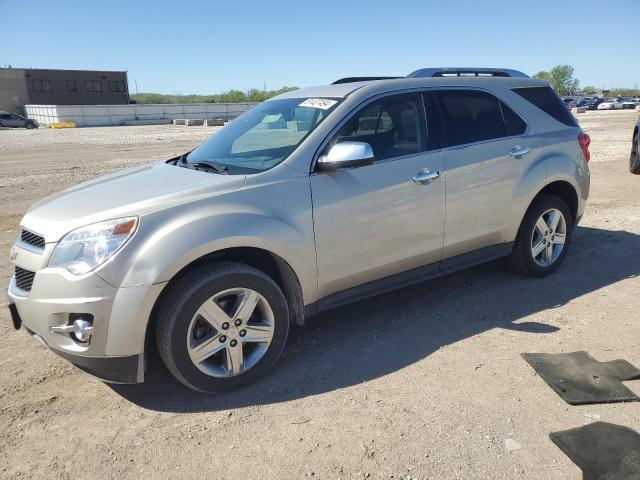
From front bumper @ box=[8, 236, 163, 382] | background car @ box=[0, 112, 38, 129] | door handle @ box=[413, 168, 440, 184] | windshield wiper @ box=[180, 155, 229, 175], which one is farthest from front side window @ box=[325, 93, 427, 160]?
background car @ box=[0, 112, 38, 129]

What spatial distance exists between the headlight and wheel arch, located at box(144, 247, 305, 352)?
0.37 meters

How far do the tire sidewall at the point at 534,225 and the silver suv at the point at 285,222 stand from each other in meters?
0.02

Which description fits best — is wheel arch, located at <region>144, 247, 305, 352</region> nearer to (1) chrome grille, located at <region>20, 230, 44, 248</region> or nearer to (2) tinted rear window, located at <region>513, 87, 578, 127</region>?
(1) chrome grille, located at <region>20, 230, 44, 248</region>

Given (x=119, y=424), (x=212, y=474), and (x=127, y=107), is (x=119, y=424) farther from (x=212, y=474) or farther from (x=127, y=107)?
(x=127, y=107)

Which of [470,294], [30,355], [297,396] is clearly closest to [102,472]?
[297,396]

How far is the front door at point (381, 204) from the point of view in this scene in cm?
350

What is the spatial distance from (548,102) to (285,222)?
3173mm

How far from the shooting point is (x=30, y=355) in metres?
3.81

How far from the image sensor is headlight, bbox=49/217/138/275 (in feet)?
9.24

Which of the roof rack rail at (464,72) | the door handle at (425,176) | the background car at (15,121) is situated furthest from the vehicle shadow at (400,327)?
the background car at (15,121)

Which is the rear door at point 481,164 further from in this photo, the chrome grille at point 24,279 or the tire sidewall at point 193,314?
the chrome grille at point 24,279

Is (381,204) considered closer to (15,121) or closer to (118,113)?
(15,121)

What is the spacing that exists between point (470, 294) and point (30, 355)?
3.64 m

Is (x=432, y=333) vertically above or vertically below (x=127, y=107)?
below
